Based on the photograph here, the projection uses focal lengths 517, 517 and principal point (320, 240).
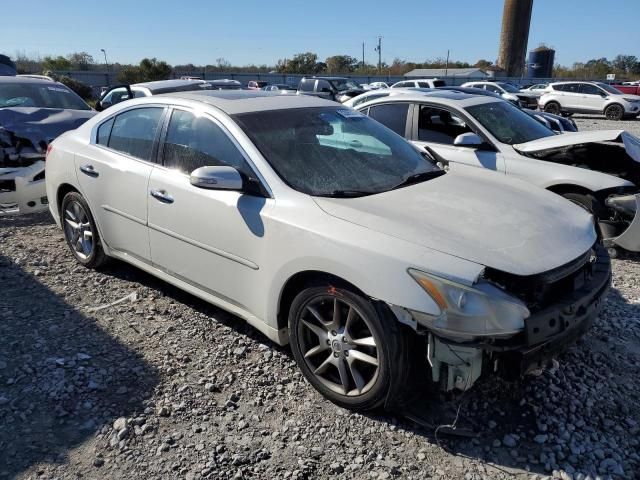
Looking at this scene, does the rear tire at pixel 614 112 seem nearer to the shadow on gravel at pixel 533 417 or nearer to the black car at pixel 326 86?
the black car at pixel 326 86

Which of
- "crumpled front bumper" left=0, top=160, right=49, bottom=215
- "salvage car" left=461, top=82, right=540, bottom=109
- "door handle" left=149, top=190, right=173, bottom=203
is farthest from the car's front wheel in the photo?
"salvage car" left=461, top=82, right=540, bottom=109

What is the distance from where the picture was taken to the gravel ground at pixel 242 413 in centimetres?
248

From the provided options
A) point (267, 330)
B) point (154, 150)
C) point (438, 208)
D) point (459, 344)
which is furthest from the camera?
point (154, 150)

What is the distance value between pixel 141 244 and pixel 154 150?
0.71 m

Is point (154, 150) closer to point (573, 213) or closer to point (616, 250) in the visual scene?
point (573, 213)

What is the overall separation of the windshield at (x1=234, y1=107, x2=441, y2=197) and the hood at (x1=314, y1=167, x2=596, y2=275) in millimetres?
172

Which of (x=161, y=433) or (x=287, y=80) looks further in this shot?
(x=287, y=80)

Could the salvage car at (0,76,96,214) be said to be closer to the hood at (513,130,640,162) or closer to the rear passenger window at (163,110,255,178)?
the rear passenger window at (163,110,255,178)

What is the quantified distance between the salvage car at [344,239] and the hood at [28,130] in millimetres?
2547

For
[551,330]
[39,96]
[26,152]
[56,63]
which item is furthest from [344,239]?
[56,63]

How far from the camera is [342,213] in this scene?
2.79m

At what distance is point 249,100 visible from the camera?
12.3 ft

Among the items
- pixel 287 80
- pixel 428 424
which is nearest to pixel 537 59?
pixel 287 80

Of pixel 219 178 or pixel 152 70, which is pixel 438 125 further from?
pixel 152 70
